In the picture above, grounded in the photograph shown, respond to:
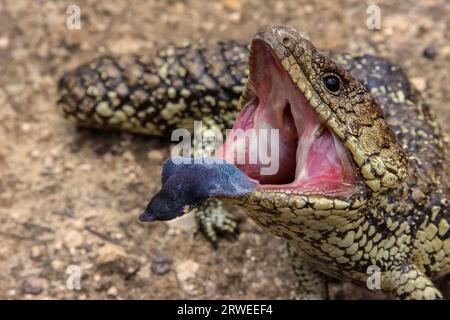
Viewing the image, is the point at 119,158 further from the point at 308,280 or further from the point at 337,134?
the point at 337,134

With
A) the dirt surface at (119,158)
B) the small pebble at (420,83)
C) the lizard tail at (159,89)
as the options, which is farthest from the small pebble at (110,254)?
the small pebble at (420,83)

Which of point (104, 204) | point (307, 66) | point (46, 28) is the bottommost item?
point (104, 204)

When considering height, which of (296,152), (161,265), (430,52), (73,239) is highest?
(430,52)

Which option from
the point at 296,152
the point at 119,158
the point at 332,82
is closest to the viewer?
the point at 332,82

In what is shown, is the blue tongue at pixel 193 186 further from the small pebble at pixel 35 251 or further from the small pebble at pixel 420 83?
the small pebble at pixel 420 83

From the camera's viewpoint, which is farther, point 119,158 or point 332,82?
point 119,158

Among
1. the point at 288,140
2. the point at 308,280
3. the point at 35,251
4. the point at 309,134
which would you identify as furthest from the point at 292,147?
the point at 35,251
